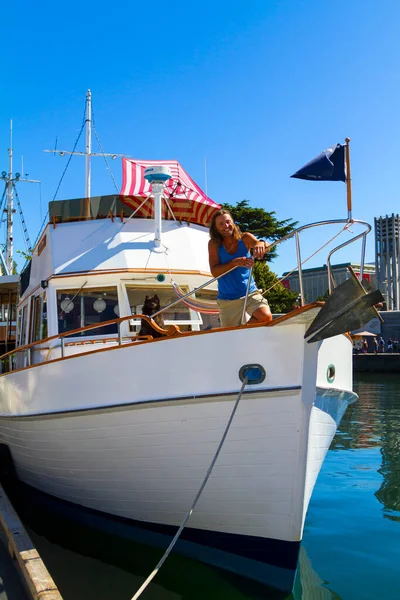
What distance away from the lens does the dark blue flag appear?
455 cm

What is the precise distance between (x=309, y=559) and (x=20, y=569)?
8.51 feet

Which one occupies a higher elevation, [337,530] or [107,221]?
[107,221]

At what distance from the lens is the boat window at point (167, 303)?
7.09 m

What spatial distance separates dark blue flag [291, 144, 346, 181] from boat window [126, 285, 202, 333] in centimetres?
282

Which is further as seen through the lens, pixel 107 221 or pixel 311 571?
pixel 107 221

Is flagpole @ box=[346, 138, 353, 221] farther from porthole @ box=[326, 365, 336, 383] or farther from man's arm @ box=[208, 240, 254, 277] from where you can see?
porthole @ box=[326, 365, 336, 383]

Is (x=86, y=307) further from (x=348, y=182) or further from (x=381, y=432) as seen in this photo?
(x=381, y=432)

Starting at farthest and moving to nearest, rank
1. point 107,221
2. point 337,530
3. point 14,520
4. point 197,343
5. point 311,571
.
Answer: point 107,221
point 337,530
point 14,520
point 311,571
point 197,343

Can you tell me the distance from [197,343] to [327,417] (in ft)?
4.31

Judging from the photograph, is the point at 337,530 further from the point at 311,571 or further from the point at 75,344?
the point at 75,344

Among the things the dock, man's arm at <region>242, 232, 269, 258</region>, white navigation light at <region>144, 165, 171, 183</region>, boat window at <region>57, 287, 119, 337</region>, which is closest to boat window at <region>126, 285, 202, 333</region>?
boat window at <region>57, 287, 119, 337</region>

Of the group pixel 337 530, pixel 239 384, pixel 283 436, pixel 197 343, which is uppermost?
pixel 197 343

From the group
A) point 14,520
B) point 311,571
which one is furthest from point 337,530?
point 14,520

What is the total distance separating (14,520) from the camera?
538cm
